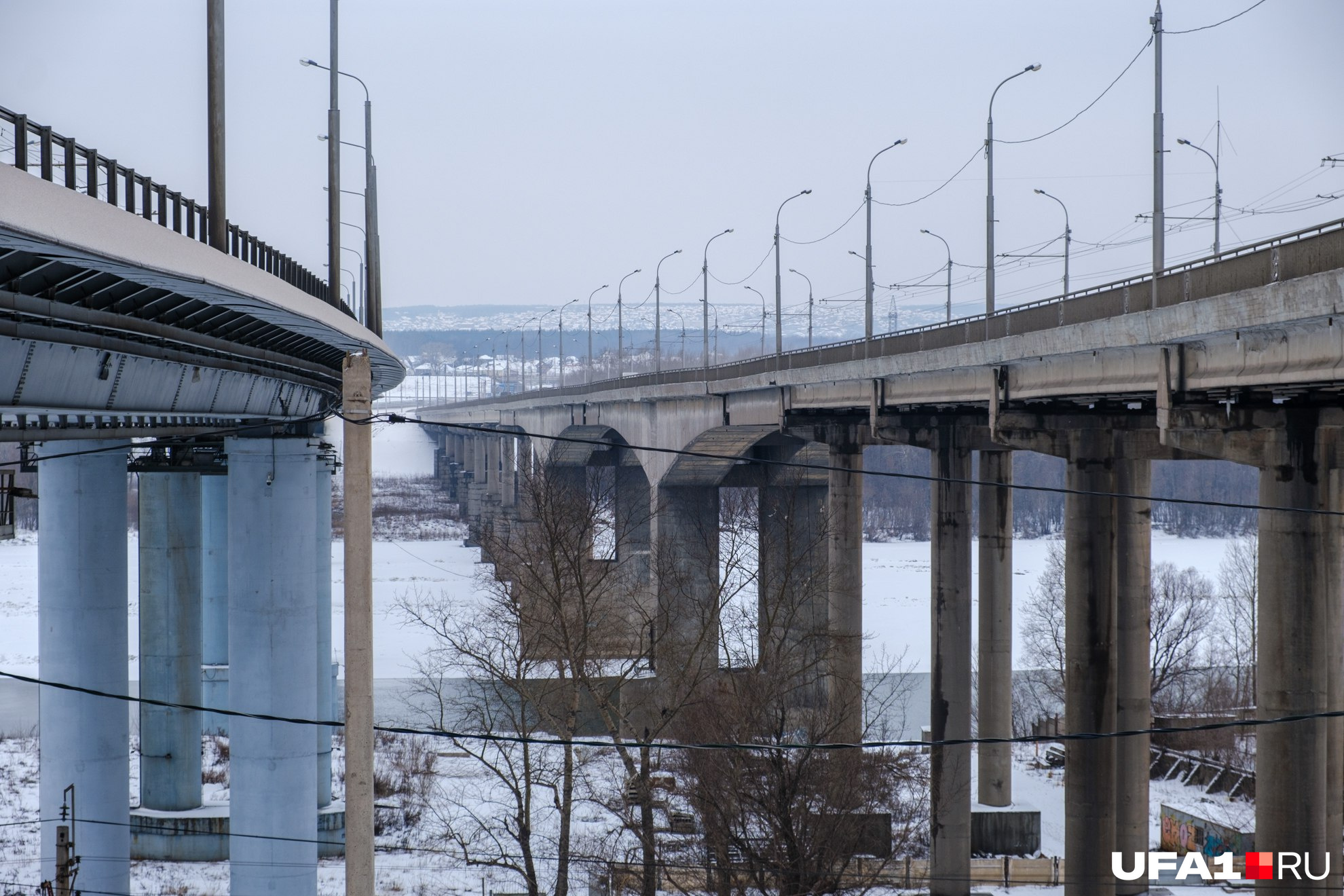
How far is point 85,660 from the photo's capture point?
20234 mm

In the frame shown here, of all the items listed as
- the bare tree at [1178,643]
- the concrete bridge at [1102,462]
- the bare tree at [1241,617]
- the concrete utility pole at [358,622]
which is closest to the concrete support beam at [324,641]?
the concrete bridge at [1102,462]

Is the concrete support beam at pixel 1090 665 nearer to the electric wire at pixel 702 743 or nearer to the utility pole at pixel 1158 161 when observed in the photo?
the electric wire at pixel 702 743

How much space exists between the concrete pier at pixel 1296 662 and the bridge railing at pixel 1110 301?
322 centimetres

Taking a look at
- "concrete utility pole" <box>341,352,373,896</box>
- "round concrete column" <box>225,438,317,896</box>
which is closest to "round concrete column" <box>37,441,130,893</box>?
"round concrete column" <box>225,438,317,896</box>

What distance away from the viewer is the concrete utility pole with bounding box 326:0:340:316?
23.1 m

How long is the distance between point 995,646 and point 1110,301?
42.2 ft

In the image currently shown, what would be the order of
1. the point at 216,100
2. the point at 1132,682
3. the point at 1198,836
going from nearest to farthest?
the point at 216,100
the point at 1132,682
the point at 1198,836

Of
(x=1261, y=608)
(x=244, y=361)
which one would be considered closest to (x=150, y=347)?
(x=244, y=361)

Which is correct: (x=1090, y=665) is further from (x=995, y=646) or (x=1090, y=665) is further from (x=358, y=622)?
(x=358, y=622)

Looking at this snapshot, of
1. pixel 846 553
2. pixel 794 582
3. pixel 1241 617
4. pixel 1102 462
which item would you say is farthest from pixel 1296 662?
pixel 1241 617

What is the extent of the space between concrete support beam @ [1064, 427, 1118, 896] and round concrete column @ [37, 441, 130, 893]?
17026 millimetres

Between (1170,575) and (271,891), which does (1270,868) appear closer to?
(271,891)

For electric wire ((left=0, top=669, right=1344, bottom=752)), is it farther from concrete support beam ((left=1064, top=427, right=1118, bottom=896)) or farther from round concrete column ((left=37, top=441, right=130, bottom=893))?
concrete support beam ((left=1064, top=427, right=1118, bottom=896))

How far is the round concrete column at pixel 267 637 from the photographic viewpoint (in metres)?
21.9
